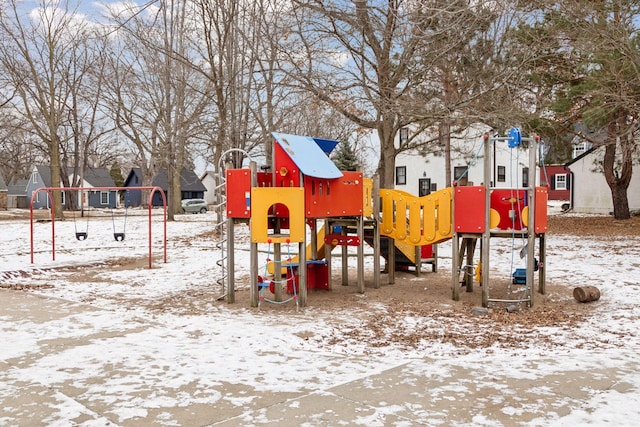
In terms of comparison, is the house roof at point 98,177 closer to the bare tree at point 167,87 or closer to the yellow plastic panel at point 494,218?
the bare tree at point 167,87

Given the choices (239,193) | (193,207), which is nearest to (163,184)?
(193,207)

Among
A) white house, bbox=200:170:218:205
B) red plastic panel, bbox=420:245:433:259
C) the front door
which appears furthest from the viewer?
white house, bbox=200:170:218:205

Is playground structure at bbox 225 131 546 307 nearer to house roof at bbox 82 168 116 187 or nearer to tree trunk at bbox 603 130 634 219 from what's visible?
tree trunk at bbox 603 130 634 219

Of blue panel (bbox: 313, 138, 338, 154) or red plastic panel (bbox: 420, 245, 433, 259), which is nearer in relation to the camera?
blue panel (bbox: 313, 138, 338, 154)

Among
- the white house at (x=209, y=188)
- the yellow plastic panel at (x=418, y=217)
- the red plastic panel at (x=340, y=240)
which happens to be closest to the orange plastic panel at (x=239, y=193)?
the red plastic panel at (x=340, y=240)

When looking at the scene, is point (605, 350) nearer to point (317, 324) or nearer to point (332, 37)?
point (317, 324)

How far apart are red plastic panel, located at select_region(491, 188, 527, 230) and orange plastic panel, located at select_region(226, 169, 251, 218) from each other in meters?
3.66

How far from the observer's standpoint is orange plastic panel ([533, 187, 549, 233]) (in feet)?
28.6

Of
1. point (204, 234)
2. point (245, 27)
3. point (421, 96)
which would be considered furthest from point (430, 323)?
point (204, 234)

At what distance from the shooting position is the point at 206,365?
17.3 ft

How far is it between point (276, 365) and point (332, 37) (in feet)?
39.9

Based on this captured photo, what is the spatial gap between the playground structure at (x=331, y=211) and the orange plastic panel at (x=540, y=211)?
0.6 inches

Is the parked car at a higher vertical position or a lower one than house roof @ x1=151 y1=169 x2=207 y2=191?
lower

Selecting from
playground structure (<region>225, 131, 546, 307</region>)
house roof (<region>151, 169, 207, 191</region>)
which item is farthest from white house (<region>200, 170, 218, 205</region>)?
playground structure (<region>225, 131, 546, 307</region>)
